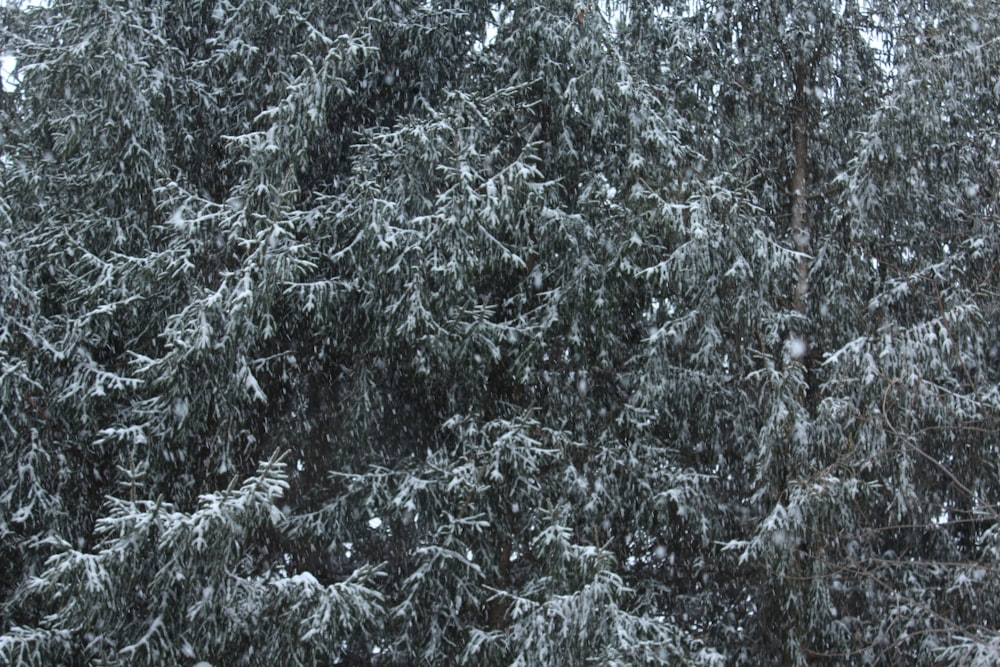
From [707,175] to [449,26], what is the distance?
286 cm

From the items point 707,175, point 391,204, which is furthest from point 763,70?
point 391,204

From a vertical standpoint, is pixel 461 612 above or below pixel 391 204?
→ below

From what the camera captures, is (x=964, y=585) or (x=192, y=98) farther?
(x=192, y=98)

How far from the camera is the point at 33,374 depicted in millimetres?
8008

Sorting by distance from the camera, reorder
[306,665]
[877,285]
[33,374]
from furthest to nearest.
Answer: [877,285]
[33,374]
[306,665]

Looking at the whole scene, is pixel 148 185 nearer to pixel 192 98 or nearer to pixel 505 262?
pixel 192 98

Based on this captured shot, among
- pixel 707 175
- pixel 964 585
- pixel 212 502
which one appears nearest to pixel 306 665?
pixel 212 502

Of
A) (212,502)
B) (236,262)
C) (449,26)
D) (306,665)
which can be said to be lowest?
(306,665)

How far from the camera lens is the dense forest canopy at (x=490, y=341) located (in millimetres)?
7648

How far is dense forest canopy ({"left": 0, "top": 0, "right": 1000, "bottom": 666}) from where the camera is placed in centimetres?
765

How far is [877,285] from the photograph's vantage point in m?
9.55

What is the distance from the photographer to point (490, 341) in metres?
8.32

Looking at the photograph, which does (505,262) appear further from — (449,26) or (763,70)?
(763,70)

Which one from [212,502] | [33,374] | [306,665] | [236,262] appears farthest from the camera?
[236,262]
